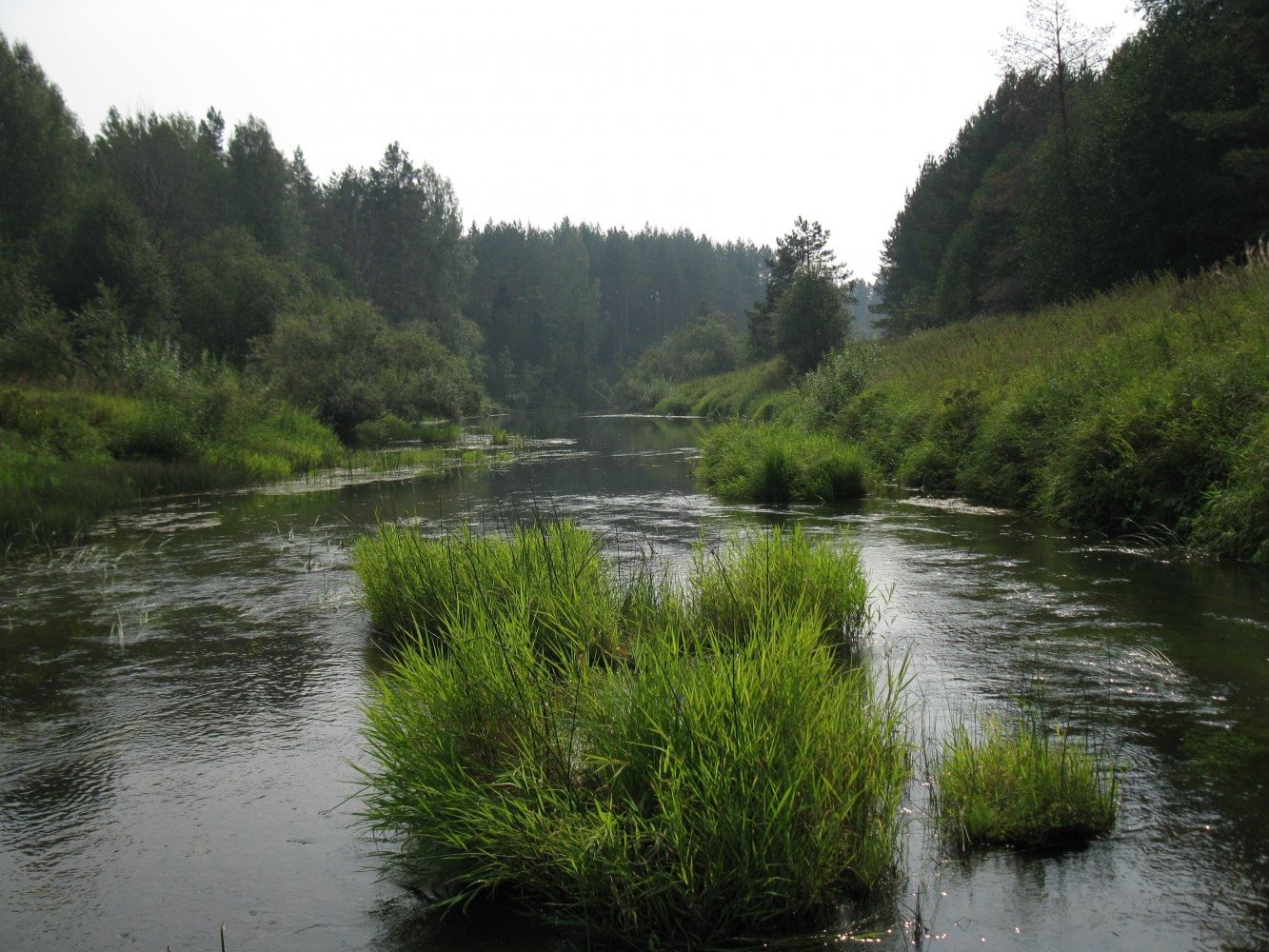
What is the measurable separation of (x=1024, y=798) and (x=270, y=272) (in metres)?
50.9

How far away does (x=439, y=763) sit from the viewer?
3.55 meters

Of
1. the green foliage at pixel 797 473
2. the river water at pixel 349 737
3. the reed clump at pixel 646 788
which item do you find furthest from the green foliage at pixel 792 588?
the green foliage at pixel 797 473

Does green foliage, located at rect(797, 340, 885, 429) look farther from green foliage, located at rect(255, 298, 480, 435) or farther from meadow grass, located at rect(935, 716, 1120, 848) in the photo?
meadow grass, located at rect(935, 716, 1120, 848)

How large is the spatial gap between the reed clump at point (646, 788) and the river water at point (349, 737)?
0.69 feet

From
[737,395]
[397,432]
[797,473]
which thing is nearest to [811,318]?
[737,395]

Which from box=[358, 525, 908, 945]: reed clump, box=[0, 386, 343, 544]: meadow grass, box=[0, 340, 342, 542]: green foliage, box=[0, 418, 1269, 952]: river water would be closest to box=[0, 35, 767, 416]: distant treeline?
box=[0, 340, 342, 542]: green foliage

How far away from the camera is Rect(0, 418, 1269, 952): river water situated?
3221mm

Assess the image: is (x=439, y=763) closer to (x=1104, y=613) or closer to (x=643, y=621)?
(x=643, y=621)

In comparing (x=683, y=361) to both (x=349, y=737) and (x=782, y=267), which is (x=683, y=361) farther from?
(x=349, y=737)

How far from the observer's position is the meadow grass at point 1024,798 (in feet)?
11.7

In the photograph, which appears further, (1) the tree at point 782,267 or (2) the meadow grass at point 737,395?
(1) the tree at point 782,267

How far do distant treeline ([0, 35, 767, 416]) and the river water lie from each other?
19.6m

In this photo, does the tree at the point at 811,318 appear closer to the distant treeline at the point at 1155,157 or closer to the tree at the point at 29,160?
the distant treeline at the point at 1155,157

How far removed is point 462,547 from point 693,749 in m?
4.23
